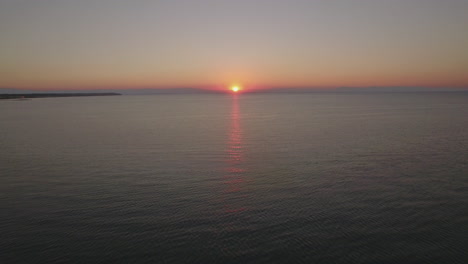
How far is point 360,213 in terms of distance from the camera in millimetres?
16453

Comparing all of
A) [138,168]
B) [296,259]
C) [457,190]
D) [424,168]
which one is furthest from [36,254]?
[424,168]

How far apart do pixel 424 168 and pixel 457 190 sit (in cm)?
562

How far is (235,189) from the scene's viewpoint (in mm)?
20688

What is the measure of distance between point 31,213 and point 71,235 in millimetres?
4036

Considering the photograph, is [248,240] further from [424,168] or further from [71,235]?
[424,168]

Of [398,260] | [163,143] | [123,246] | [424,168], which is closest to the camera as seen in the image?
[398,260]

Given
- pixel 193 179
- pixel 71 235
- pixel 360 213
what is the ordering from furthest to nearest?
pixel 193 179
pixel 360 213
pixel 71 235

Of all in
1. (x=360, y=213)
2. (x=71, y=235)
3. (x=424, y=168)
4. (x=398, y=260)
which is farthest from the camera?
(x=424, y=168)

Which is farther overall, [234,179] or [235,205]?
[234,179]

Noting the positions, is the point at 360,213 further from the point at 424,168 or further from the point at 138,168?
the point at 138,168

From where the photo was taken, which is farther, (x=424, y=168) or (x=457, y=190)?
(x=424, y=168)

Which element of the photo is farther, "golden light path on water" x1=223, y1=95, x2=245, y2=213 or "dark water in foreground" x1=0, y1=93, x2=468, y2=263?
"golden light path on water" x1=223, y1=95, x2=245, y2=213

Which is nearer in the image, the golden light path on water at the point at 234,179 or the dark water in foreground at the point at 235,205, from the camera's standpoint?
the dark water in foreground at the point at 235,205

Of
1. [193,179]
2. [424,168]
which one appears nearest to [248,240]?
[193,179]
